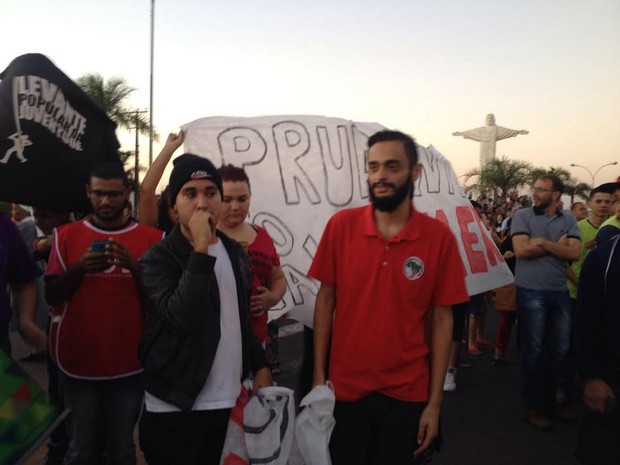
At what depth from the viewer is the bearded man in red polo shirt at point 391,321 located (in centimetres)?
213

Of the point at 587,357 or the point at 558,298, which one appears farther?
the point at 558,298

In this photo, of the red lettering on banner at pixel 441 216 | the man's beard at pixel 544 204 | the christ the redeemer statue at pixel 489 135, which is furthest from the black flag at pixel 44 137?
the christ the redeemer statue at pixel 489 135

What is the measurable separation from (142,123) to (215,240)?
2495 centimetres

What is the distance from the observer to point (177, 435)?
1.90 meters

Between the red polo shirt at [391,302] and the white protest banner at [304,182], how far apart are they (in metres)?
1.22

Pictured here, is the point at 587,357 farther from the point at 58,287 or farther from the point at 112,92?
the point at 112,92

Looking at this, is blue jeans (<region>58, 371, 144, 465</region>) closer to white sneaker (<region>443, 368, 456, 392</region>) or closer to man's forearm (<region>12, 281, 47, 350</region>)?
man's forearm (<region>12, 281, 47, 350</region>)

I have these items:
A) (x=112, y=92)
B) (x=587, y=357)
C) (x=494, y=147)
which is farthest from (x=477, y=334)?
(x=494, y=147)

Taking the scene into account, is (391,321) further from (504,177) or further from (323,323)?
(504,177)

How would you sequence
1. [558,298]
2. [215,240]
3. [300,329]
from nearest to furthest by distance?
[215,240], [558,298], [300,329]

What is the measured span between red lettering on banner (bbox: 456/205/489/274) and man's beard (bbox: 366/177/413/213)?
72.0 inches

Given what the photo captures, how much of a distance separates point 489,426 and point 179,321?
3.23 metres

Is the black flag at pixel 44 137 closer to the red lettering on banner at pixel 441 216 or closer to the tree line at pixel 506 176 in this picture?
the red lettering on banner at pixel 441 216

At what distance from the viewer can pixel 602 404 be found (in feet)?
7.18
